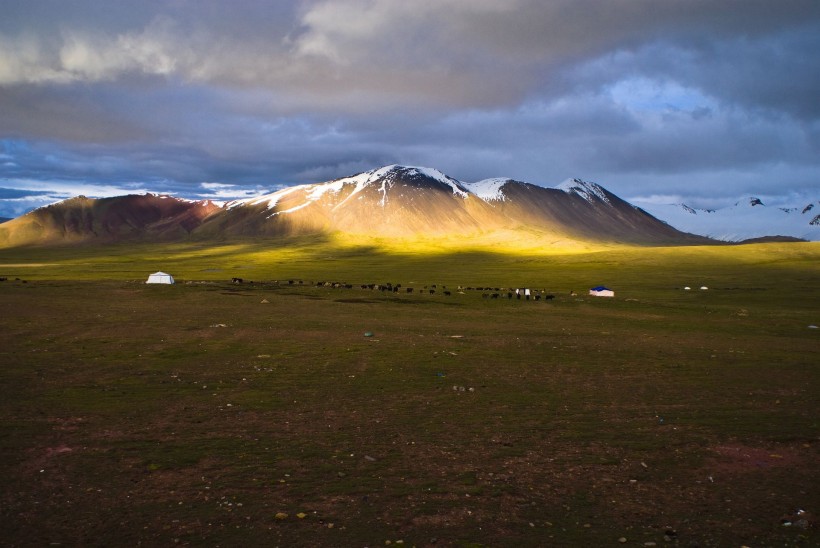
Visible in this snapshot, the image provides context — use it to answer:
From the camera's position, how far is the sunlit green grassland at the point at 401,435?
11117 millimetres

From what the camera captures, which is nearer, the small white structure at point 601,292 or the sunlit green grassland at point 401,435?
the sunlit green grassland at point 401,435

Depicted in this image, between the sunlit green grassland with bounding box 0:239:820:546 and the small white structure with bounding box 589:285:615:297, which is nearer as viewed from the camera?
the sunlit green grassland with bounding box 0:239:820:546

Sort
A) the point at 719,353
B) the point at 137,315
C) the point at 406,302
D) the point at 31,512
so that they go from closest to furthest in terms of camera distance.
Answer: the point at 31,512, the point at 719,353, the point at 137,315, the point at 406,302

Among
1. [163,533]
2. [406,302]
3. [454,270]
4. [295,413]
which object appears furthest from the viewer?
[454,270]

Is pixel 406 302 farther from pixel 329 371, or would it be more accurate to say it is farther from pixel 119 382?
pixel 119 382

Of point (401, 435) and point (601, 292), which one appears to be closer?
point (401, 435)

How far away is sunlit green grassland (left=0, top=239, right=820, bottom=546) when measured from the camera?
11.1 meters

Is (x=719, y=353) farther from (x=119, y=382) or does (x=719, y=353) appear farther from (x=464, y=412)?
(x=119, y=382)

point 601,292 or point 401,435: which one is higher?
point 601,292

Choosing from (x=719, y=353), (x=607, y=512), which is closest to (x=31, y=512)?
(x=607, y=512)

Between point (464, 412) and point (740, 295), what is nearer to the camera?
point (464, 412)

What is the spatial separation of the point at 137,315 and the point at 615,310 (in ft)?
140

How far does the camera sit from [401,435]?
1633 cm

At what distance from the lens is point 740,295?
7388cm
